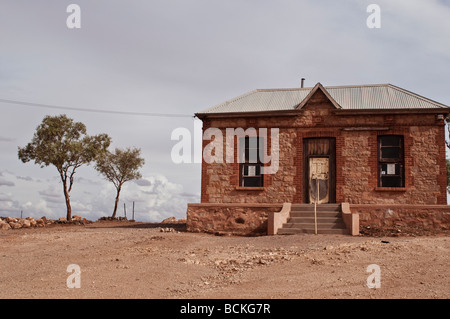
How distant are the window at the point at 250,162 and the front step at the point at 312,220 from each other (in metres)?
→ 2.45

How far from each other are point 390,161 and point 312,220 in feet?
15.4

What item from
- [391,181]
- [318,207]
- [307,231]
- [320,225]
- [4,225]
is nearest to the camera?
[307,231]

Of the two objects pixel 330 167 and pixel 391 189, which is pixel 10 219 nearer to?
pixel 330 167

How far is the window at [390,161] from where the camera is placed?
2027 cm

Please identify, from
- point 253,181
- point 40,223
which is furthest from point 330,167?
point 40,223

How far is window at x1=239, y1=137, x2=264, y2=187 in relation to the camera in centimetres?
2131

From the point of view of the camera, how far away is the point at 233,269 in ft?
37.1

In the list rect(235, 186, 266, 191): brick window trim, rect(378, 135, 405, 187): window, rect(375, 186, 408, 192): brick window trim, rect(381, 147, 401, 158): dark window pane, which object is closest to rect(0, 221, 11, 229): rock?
rect(235, 186, 266, 191): brick window trim

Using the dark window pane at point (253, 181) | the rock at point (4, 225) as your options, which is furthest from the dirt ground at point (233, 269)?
the rock at point (4, 225)

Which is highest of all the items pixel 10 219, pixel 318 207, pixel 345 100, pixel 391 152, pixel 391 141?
pixel 345 100

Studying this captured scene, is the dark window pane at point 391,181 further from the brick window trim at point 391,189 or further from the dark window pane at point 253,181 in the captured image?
the dark window pane at point 253,181

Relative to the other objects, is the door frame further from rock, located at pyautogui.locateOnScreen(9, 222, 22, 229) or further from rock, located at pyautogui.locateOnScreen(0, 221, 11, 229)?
rock, located at pyautogui.locateOnScreen(9, 222, 22, 229)

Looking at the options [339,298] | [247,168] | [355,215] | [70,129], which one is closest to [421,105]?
[355,215]
